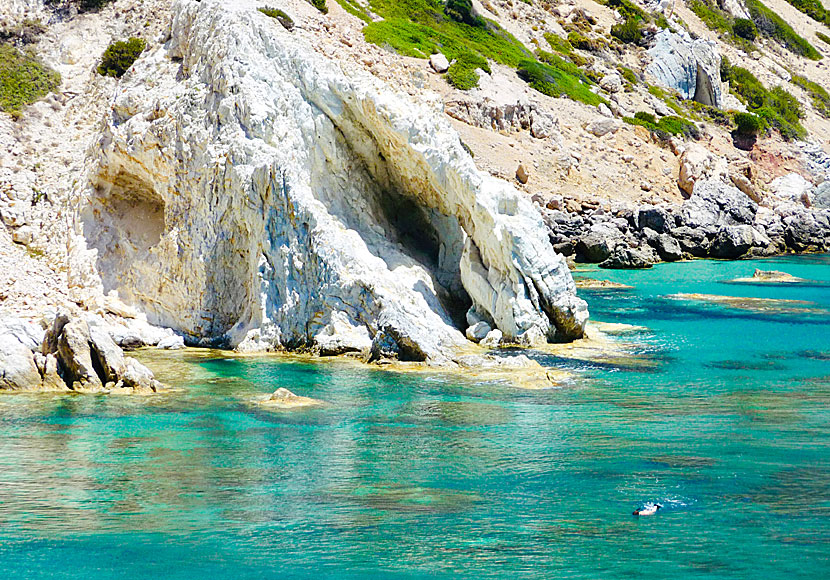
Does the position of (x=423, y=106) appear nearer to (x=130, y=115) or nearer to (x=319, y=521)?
(x=130, y=115)

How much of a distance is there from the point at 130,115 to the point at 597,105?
164ft

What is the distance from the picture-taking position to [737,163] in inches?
2921

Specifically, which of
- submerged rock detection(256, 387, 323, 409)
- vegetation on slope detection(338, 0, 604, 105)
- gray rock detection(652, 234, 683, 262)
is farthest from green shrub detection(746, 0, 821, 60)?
submerged rock detection(256, 387, 323, 409)

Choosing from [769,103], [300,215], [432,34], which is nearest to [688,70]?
[769,103]

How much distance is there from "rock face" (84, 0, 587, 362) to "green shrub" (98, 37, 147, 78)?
291 inches

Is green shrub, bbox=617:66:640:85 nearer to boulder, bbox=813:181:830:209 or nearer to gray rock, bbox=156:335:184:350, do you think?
boulder, bbox=813:181:830:209

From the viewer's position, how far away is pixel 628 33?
8994 cm

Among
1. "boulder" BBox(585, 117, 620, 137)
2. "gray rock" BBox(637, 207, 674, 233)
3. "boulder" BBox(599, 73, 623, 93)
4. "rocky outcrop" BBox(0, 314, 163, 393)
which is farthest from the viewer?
"boulder" BBox(599, 73, 623, 93)

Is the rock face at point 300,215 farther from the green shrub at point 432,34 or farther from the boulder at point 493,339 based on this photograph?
the green shrub at point 432,34

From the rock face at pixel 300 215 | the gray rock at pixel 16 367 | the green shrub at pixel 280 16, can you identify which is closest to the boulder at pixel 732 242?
the rock face at pixel 300 215

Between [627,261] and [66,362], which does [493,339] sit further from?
[627,261]

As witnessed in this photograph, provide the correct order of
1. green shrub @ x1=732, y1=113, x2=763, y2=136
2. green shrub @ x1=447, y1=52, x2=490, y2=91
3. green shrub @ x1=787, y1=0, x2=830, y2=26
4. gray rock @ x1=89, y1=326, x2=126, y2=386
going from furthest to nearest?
green shrub @ x1=787, y1=0, x2=830, y2=26 < green shrub @ x1=732, y1=113, x2=763, y2=136 < green shrub @ x1=447, y1=52, x2=490, y2=91 < gray rock @ x1=89, y1=326, x2=126, y2=386

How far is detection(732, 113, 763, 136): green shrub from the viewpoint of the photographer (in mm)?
78562

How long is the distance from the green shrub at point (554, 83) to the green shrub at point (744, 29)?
3461cm
